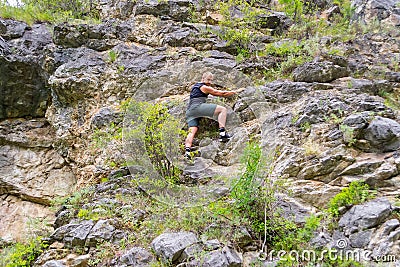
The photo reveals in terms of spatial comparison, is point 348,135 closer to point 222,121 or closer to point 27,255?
point 222,121

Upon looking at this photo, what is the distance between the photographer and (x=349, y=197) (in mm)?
4426

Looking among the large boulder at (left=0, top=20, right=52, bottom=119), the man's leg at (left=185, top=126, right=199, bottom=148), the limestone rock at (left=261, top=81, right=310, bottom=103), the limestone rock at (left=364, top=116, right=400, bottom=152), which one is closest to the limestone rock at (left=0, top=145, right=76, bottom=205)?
the large boulder at (left=0, top=20, right=52, bottom=119)

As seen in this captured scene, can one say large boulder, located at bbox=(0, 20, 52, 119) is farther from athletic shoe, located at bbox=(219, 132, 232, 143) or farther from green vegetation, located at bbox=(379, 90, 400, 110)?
green vegetation, located at bbox=(379, 90, 400, 110)

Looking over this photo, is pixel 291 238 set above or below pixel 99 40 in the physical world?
below

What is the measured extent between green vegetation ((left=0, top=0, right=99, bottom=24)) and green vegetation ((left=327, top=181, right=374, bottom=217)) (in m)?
8.73

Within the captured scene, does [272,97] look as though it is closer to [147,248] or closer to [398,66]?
[398,66]

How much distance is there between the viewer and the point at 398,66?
7797 millimetres

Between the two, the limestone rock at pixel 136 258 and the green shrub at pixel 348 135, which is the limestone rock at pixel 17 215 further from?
the green shrub at pixel 348 135

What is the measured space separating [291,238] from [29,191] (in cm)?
644

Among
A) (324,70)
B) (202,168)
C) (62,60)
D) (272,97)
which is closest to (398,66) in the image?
(324,70)

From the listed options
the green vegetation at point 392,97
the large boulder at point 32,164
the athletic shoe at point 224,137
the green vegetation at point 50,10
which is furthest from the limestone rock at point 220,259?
the green vegetation at point 50,10

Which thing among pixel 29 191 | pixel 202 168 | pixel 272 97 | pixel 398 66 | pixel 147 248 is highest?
pixel 398 66

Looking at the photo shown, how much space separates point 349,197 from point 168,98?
4803 mm

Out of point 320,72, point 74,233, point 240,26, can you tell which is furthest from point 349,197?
point 240,26
